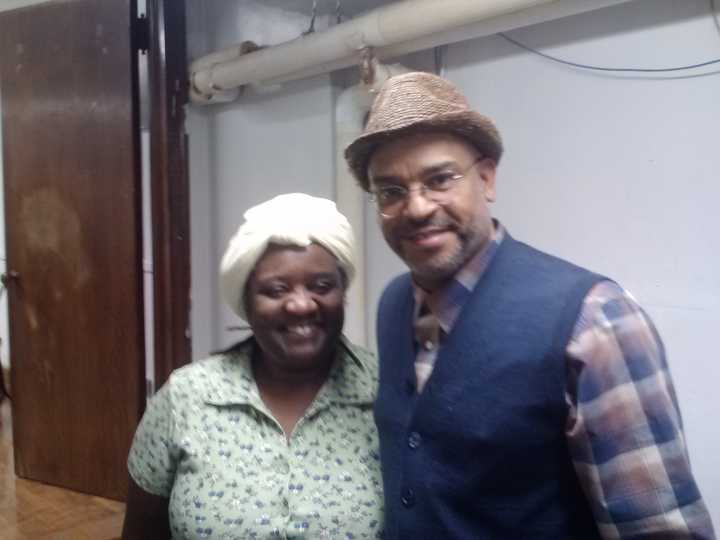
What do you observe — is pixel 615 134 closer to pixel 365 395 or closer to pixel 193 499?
pixel 365 395

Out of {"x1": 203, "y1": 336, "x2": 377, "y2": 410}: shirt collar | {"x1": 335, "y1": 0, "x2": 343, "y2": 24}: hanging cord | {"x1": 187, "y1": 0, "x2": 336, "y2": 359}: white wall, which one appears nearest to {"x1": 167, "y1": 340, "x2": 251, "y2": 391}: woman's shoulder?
{"x1": 203, "y1": 336, "x2": 377, "y2": 410}: shirt collar

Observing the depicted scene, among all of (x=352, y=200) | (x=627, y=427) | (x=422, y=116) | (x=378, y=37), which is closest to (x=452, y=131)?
(x=422, y=116)

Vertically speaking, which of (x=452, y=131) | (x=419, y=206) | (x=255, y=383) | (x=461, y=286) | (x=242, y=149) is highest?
(x=242, y=149)

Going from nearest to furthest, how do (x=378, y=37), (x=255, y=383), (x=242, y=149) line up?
(x=255, y=383) < (x=378, y=37) < (x=242, y=149)

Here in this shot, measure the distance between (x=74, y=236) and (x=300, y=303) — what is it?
1455 millimetres

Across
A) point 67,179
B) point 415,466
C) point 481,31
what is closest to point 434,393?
point 415,466

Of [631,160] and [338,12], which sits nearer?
[631,160]

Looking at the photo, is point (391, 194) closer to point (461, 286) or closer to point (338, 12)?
point (461, 286)

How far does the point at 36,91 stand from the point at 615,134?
197cm

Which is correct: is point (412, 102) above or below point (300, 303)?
above

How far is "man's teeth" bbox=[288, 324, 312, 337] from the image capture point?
3.94ft

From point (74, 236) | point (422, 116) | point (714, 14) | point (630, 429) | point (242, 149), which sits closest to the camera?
point (630, 429)

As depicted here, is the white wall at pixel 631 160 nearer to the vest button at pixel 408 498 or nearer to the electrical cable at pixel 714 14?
the electrical cable at pixel 714 14

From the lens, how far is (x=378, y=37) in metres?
1.82
